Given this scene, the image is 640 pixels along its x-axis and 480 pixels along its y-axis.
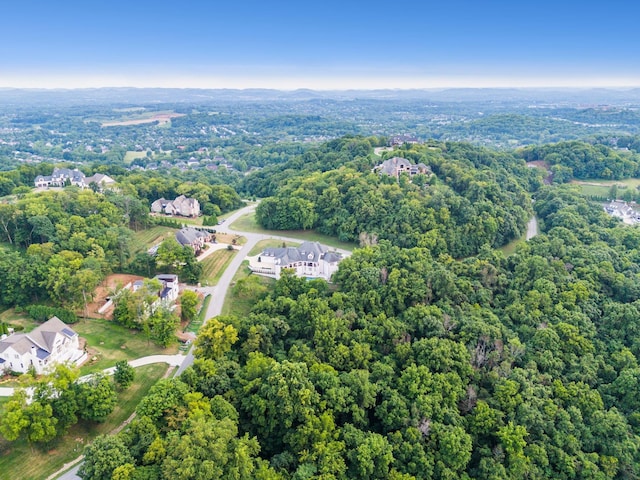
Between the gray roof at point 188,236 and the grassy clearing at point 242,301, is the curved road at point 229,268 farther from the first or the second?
the gray roof at point 188,236

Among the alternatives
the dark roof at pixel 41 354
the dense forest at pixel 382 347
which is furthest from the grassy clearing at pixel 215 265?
the dark roof at pixel 41 354

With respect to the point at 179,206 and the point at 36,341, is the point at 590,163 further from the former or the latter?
the point at 36,341

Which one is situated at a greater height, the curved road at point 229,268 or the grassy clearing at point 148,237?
the grassy clearing at point 148,237

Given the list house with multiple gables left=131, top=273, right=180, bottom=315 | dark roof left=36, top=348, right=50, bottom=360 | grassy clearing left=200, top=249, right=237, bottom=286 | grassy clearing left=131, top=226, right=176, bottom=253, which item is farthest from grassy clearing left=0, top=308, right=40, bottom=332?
grassy clearing left=200, top=249, right=237, bottom=286

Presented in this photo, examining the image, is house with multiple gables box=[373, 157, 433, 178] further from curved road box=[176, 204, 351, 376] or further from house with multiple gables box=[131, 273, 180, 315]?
house with multiple gables box=[131, 273, 180, 315]

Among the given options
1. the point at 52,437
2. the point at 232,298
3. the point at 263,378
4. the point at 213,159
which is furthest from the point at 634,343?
the point at 213,159

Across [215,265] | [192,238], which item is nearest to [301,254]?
[215,265]

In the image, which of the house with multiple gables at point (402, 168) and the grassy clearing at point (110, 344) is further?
the house with multiple gables at point (402, 168)

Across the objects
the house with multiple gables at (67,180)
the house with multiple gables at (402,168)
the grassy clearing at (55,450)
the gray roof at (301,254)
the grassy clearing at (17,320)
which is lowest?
the grassy clearing at (55,450)
